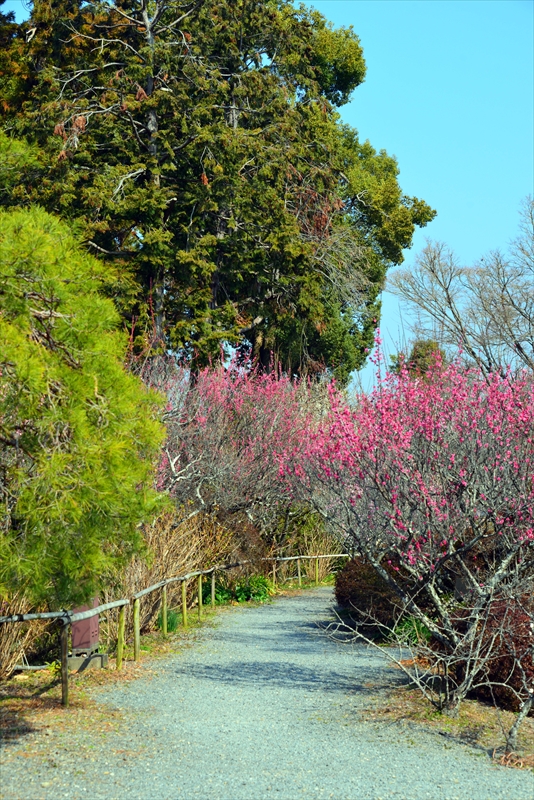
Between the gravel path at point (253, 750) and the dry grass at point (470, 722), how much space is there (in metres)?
0.19

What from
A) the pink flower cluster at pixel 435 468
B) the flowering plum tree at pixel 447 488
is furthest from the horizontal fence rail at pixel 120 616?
the pink flower cluster at pixel 435 468

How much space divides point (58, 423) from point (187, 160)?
17.2 metres

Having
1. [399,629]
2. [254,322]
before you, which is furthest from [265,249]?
[399,629]

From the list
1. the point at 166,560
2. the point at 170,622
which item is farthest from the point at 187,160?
the point at 170,622

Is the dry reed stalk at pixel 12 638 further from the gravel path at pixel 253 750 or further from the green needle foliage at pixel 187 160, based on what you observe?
the green needle foliage at pixel 187 160

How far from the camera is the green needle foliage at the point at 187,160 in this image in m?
21.0

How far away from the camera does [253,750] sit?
6684 millimetres

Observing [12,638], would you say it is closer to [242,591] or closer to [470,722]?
[470,722]

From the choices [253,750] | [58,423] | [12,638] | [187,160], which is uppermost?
[187,160]

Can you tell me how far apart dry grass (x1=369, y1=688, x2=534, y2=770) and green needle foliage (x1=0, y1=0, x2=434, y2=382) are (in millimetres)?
13425

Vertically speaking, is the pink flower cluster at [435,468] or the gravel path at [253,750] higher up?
the pink flower cluster at [435,468]

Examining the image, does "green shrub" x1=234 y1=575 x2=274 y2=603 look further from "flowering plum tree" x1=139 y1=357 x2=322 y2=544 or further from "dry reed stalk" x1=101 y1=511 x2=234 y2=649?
"flowering plum tree" x1=139 y1=357 x2=322 y2=544

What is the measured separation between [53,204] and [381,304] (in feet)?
46.1

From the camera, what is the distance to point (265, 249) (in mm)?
23047
